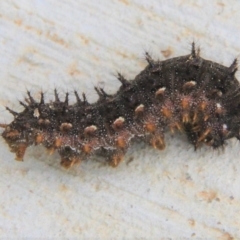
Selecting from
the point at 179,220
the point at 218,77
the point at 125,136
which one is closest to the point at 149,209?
the point at 179,220

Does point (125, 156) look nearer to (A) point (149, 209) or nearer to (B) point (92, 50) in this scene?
(A) point (149, 209)

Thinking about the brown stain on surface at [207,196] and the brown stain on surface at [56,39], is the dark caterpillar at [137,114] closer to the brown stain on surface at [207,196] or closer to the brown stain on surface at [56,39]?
the brown stain on surface at [207,196]

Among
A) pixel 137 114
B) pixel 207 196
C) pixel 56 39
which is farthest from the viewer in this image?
pixel 56 39

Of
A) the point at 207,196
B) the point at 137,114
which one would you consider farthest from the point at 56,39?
the point at 207,196

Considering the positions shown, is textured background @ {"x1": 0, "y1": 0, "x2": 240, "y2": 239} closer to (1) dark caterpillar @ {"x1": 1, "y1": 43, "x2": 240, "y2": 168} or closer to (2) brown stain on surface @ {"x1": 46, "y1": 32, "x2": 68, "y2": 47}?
(2) brown stain on surface @ {"x1": 46, "y1": 32, "x2": 68, "y2": 47}

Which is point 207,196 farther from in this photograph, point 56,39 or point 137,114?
point 56,39

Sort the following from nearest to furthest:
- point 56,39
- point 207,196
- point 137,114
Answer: point 137,114
point 207,196
point 56,39

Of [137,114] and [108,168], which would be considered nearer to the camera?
[137,114]
